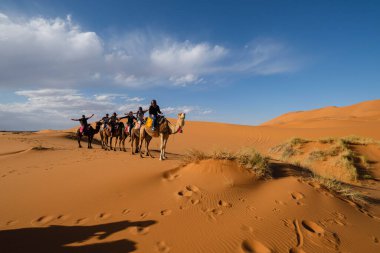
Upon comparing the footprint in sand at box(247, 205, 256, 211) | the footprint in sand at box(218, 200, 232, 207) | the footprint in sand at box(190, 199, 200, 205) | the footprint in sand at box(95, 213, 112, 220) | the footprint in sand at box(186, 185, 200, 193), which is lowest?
the footprint in sand at box(95, 213, 112, 220)

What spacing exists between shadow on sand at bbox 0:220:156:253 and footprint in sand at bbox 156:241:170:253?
378 millimetres

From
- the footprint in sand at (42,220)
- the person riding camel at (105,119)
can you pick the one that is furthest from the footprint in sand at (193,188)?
the person riding camel at (105,119)

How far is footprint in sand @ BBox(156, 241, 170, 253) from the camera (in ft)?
13.1

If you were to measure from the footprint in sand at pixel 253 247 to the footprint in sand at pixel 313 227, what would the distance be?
1314 millimetres

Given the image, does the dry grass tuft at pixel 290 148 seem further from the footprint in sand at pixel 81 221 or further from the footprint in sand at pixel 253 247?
the footprint in sand at pixel 81 221

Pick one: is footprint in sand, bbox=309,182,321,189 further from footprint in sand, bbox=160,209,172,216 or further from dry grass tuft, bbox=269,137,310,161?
dry grass tuft, bbox=269,137,310,161

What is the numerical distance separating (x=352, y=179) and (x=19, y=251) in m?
13.7

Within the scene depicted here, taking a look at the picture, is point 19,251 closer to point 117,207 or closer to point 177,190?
point 117,207

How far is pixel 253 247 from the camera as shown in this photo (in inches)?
167

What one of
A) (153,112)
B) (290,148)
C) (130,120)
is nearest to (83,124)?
(130,120)

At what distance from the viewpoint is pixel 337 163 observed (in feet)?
43.7

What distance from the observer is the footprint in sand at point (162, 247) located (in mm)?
3996

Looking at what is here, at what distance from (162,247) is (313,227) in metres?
3.11

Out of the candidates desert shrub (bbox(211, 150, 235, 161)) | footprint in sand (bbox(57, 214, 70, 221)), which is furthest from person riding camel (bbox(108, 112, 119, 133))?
footprint in sand (bbox(57, 214, 70, 221))
